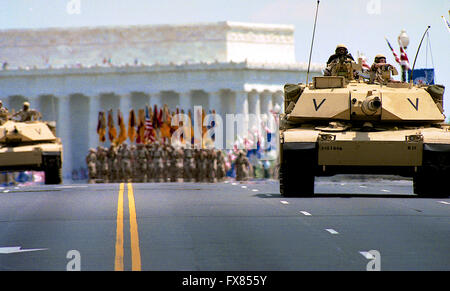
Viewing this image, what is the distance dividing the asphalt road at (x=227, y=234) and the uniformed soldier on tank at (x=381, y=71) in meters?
A: 3.15

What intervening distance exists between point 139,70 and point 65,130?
10.1 metres

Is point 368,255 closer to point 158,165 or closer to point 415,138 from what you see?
point 415,138

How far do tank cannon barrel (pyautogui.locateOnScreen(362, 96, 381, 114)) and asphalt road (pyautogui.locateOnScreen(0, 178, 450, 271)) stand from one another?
1.87 metres

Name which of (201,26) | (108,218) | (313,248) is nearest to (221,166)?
(108,218)

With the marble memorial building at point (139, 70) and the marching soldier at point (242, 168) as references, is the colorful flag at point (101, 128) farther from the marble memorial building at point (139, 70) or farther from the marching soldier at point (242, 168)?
the marching soldier at point (242, 168)

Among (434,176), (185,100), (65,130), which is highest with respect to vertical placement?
(434,176)

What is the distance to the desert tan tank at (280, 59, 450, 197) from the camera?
26172 mm

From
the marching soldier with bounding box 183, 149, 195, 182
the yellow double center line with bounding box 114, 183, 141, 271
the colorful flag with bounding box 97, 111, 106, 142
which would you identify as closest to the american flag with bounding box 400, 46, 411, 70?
the marching soldier with bounding box 183, 149, 195, 182

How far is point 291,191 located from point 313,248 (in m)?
11.7

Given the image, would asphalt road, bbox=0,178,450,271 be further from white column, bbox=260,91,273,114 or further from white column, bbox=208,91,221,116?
white column, bbox=260,91,273,114

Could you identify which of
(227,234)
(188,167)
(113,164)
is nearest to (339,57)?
(227,234)

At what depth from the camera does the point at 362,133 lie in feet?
88.1

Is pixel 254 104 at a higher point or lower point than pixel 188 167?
higher
